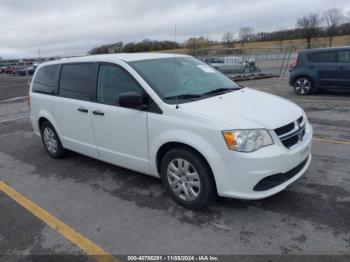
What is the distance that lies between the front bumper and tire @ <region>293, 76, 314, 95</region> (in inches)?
353

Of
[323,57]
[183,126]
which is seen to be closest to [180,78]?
[183,126]

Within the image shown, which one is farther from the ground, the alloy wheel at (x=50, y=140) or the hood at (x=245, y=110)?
the hood at (x=245, y=110)

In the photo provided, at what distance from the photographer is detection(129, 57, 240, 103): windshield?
4.03m

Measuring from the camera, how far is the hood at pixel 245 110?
11.2 feet

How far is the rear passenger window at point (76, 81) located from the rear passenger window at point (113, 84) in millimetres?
255

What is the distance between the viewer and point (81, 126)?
494cm

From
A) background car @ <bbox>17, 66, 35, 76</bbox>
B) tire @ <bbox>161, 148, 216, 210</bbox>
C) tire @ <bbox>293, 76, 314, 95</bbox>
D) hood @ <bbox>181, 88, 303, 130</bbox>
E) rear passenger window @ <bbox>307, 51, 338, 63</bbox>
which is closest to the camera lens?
hood @ <bbox>181, 88, 303, 130</bbox>

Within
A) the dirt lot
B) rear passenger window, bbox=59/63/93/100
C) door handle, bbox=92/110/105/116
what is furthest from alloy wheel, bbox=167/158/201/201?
rear passenger window, bbox=59/63/93/100

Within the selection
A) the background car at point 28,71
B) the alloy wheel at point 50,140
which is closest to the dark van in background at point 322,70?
the alloy wheel at point 50,140

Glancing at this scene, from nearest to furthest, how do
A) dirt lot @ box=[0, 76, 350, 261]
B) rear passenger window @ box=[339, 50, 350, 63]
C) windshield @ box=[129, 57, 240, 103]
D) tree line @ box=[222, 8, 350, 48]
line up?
dirt lot @ box=[0, 76, 350, 261] → windshield @ box=[129, 57, 240, 103] → rear passenger window @ box=[339, 50, 350, 63] → tree line @ box=[222, 8, 350, 48]

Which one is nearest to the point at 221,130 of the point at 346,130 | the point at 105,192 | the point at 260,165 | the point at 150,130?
the point at 260,165

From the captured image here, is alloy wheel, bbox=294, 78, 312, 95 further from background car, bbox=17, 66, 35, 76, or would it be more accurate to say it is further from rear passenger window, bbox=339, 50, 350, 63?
background car, bbox=17, 66, 35, 76

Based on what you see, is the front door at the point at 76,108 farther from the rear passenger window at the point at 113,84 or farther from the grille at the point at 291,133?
the grille at the point at 291,133

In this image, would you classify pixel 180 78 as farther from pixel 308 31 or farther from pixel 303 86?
pixel 308 31
